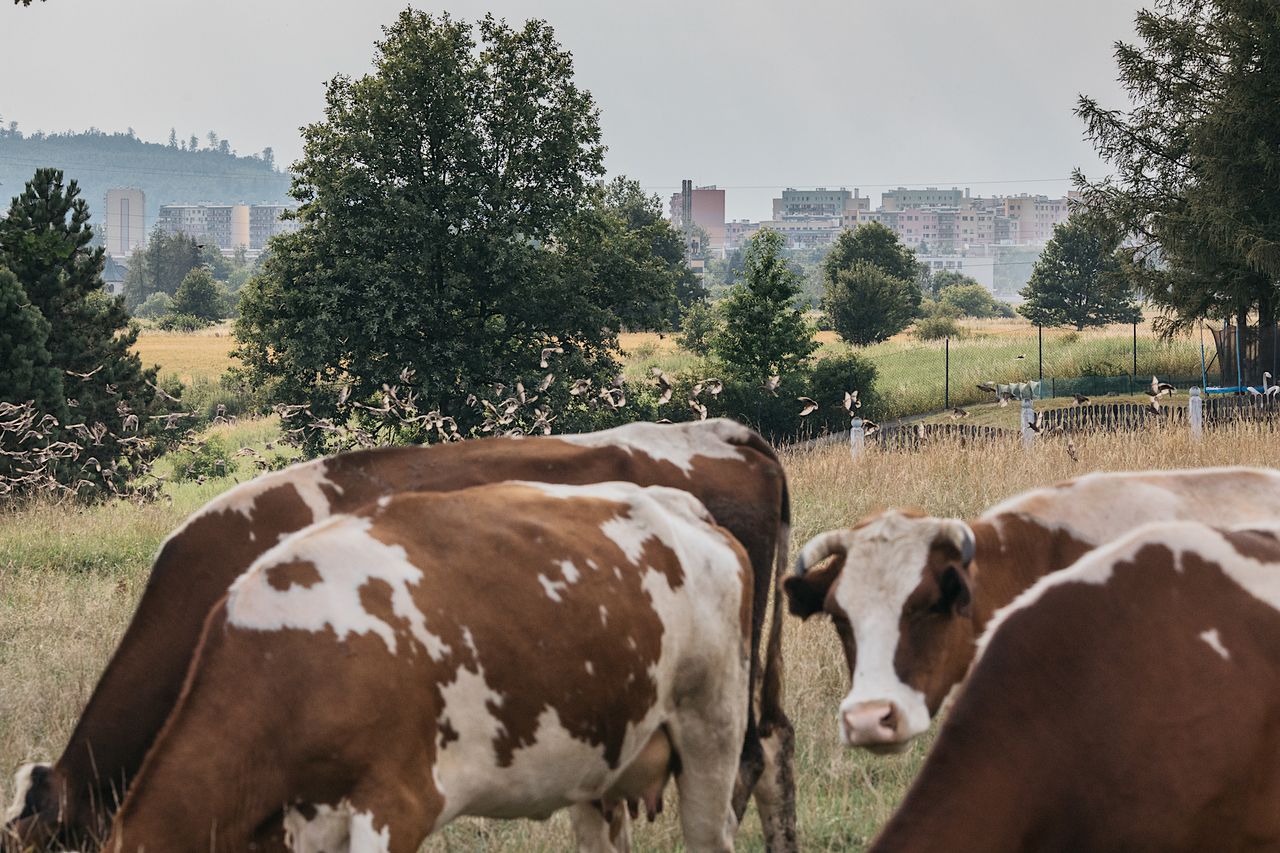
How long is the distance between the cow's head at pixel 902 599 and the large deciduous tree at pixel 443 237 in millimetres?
25247

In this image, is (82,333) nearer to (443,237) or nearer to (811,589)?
(443,237)

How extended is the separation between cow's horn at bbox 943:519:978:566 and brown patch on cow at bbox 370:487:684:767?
101cm

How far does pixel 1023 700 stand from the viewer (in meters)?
3.23

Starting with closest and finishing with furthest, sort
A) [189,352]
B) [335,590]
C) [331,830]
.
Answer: [331,830] → [335,590] → [189,352]

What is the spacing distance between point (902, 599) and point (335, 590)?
197 centimetres

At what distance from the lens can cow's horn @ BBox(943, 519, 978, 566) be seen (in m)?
4.86

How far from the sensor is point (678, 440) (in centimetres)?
664

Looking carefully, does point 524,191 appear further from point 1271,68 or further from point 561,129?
point 1271,68

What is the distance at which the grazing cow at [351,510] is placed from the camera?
4.74 m

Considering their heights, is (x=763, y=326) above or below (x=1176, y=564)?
above

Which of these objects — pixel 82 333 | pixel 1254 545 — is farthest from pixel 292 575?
pixel 82 333

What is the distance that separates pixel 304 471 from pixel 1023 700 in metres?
3.91

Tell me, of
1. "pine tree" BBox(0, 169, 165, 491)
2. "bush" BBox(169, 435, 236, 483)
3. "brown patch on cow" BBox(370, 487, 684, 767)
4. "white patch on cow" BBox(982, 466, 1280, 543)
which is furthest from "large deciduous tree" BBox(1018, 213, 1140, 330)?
"brown patch on cow" BBox(370, 487, 684, 767)

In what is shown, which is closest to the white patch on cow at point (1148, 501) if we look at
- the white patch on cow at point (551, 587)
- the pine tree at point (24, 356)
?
the white patch on cow at point (551, 587)
